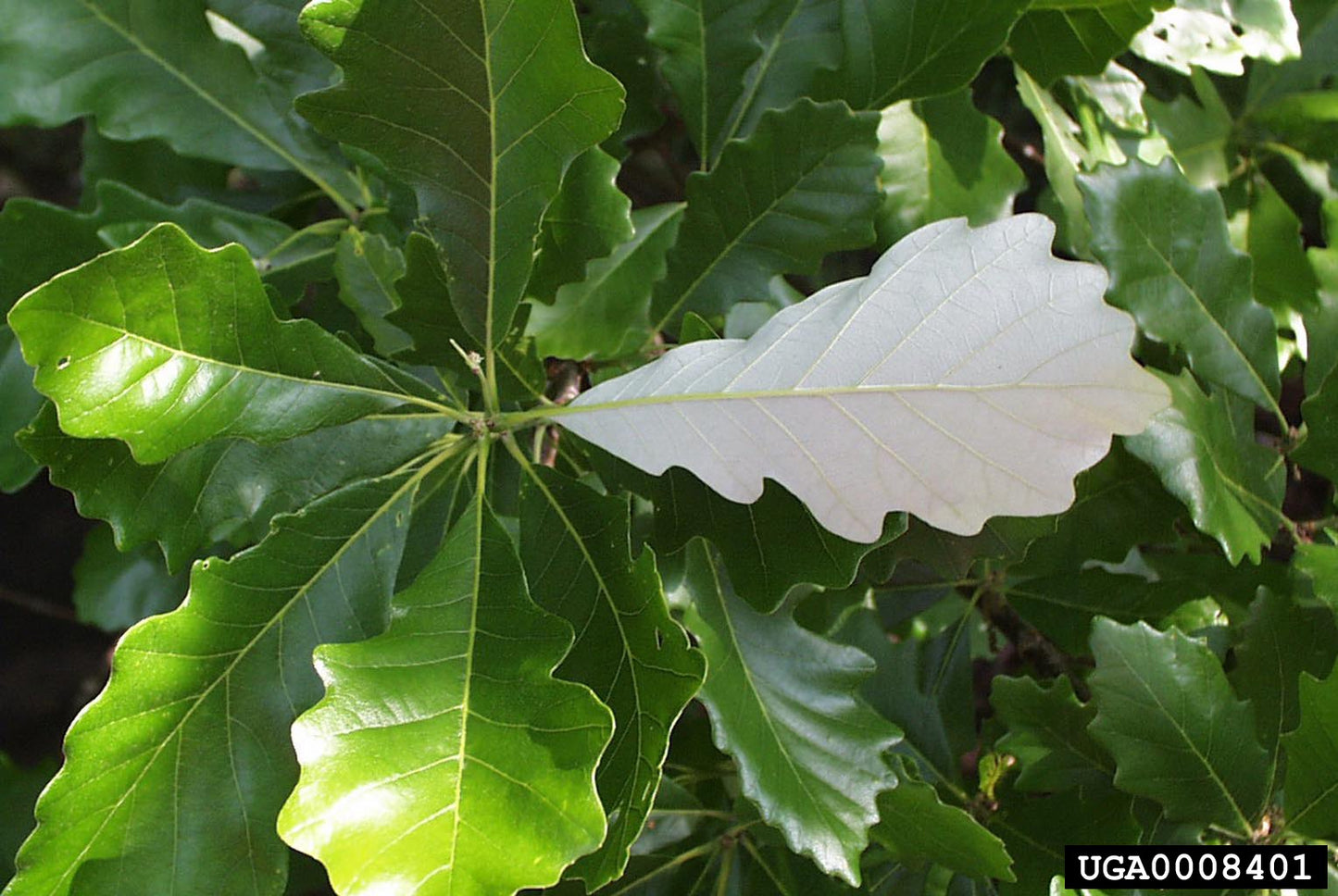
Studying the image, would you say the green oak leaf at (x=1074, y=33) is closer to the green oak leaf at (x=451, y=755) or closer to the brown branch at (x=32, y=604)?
the green oak leaf at (x=451, y=755)

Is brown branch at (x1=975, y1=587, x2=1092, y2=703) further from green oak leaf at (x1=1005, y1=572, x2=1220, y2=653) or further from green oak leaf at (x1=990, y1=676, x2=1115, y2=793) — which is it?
green oak leaf at (x1=990, y1=676, x2=1115, y2=793)

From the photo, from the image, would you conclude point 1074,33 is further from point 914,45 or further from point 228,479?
point 228,479

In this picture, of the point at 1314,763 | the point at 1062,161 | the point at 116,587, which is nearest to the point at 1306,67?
the point at 1062,161

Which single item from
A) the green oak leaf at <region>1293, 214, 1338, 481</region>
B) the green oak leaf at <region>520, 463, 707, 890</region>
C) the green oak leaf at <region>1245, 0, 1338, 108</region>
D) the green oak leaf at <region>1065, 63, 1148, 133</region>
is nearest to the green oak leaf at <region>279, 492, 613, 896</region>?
the green oak leaf at <region>520, 463, 707, 890</region>

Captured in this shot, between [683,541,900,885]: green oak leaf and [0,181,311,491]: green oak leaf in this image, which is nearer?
[683,541,900,885]: green oak leaf

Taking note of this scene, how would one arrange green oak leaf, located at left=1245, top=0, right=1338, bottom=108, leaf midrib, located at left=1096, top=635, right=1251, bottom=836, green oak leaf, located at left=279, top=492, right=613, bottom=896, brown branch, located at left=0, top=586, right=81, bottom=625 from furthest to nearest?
brown branch, located at left=0, top=586, right=81, bottom=625 < green oak leaf, located at left=1245, top=0, right=1338, bottom=108 < leaf midrib, located at left=1096, top=635, right=1251, bottom=836 < green oak leaf, located at left=279, top=492, right=613, bottom=896

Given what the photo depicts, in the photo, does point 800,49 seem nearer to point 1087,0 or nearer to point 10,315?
point 1087,0
